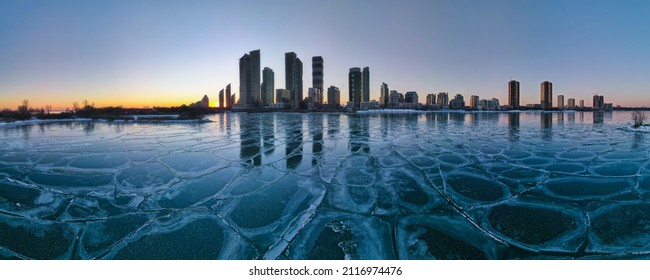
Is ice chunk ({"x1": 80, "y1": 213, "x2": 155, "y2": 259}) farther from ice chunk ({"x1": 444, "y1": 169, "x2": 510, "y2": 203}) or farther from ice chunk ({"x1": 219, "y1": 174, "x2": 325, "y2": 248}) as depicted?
ice chunk ({"x1": 444, "y1": 169, "x2": 510, "y2": 203})

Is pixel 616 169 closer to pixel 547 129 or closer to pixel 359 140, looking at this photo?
pixel 359 140

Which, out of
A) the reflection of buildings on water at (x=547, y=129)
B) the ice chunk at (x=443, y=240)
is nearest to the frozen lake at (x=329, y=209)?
the ice chunk at (x=443, y=240)

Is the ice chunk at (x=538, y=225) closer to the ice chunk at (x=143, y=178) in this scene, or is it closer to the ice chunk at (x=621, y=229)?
the ice chunk at (x=621, y=229)

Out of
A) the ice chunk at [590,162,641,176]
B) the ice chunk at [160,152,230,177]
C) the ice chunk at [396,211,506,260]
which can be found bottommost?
the ice chunk at [396,211,506,260]

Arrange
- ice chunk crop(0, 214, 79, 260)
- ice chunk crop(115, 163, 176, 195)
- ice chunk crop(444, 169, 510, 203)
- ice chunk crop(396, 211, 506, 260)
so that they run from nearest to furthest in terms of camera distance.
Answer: ice chunk crop(396, 211, 506, 260) → ice chunk crop(0, 214, 79, 260) → ice chunk crop(444, 169, 510, 203) → ice chunk crop(115, 163, 176, 195)

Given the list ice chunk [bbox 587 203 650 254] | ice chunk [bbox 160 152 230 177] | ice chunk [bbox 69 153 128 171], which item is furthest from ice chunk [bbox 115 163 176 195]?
ice chunk [bbox 587 203 650 254]

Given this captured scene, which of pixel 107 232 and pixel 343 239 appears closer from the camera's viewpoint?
pixel 343 239

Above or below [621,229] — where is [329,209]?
above

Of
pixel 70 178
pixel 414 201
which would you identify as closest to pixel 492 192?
pixel 414 201

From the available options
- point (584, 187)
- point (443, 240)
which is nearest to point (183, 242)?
point (443, 240)

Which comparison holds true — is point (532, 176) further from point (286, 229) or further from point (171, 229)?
point (171, 229)

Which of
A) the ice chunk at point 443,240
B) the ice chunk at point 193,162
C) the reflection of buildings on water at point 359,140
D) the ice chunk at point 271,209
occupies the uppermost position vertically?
the reflection of buildings on water at point 359,140
